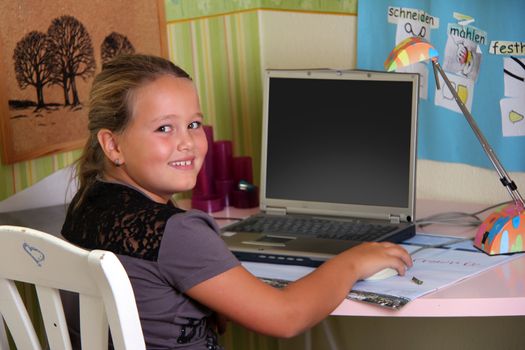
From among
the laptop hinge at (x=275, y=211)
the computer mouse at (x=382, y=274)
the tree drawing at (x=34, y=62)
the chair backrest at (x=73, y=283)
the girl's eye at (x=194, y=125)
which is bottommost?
the laptop hinge at (x=275, y=211)

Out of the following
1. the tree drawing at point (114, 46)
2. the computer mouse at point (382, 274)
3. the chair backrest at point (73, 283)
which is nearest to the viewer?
the chair backrest at point (73, 283)

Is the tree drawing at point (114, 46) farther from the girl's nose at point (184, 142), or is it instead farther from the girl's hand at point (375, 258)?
the girl's hand at point (375, 258)

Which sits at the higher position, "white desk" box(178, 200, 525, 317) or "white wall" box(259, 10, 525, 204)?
"white wall" box(259, 10, 525, 204)

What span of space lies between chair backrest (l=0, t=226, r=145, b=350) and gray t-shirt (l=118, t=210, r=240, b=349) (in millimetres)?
146

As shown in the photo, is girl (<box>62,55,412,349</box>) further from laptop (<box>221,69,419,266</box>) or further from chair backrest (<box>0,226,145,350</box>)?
laptop (<box>221,69,419,266</box>)

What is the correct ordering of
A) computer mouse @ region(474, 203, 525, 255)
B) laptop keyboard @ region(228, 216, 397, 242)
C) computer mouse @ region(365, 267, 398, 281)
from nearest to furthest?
1. computer mouse @ region(365, 267, 398, 281)
2. computer mouse @ region(474, 203, 525, 255)
3. laptop keyboard @ region(228, 216, 397, 242)

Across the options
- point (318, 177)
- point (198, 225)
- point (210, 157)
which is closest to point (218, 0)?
point (210, 157)

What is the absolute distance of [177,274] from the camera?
1186mm

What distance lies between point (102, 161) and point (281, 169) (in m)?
A: 0.57

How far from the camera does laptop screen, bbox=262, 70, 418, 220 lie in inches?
67.5

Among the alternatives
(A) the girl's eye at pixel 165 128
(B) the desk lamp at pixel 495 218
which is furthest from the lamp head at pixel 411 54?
(A) the girl's eye at pixel 165 128

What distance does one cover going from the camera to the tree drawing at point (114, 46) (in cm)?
188

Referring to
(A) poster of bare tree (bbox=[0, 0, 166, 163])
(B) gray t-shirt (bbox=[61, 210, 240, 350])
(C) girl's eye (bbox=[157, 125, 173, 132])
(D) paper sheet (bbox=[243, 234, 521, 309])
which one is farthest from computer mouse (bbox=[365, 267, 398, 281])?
(A) poster of bare tree (bbox=[0, 0, 166, 163])

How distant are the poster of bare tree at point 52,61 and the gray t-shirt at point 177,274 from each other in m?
0.63
